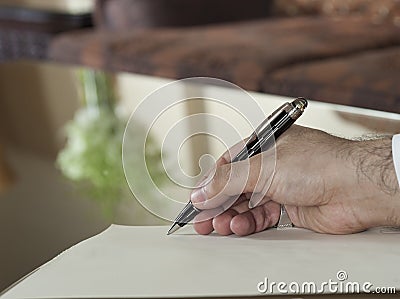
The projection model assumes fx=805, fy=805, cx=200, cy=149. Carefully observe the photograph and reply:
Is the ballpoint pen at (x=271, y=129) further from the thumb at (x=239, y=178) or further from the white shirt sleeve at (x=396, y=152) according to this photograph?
the white shirt sleeve at (x=396, y=152)

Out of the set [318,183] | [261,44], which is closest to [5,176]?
[318,183]

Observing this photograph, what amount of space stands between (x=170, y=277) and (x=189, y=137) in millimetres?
468

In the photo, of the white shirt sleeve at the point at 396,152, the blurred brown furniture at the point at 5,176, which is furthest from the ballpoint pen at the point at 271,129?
the blurred brown furniture at the point at 5,176

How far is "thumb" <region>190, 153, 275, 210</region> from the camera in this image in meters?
0.96

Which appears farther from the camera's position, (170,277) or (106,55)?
(106,55)

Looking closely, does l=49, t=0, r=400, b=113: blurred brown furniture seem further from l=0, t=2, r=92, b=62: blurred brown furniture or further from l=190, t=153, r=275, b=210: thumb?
l=190, t=153, r=275, b=210: thumb

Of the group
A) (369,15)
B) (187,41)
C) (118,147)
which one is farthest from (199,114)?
(369,15)

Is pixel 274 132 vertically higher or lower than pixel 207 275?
higher

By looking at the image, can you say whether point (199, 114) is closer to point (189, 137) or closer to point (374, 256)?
point (189, 137)

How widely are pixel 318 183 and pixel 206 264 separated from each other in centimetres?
17

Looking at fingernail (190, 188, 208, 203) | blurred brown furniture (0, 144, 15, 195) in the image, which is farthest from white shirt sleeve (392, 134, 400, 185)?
blurred brown furniture (0, 144, 15, 195)

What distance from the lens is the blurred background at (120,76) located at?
1314mm

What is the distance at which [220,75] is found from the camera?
2521 mm

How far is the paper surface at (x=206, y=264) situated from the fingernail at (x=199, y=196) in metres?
0.05
